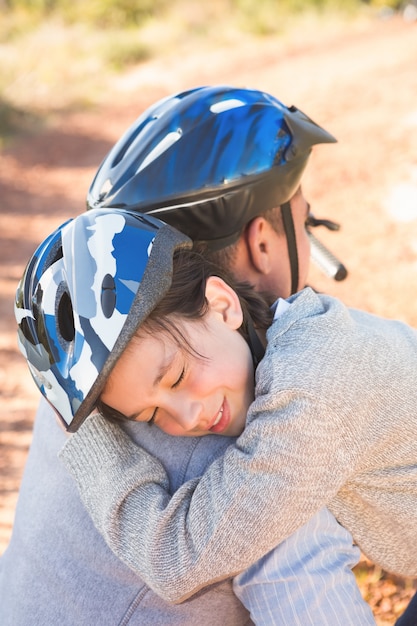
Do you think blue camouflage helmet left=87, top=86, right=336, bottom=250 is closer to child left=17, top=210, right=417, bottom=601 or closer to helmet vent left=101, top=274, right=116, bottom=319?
child left=17, top=210, right=417, bottom=601

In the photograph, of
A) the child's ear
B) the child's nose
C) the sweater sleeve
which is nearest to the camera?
the sweater sleeve

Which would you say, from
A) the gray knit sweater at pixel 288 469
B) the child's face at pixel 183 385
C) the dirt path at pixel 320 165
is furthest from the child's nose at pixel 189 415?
the dirt path at pixel 320 165

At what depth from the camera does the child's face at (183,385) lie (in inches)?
78.6

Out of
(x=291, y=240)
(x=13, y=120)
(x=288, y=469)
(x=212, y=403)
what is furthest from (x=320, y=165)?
(x=288, y=469)

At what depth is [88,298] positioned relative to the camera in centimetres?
200

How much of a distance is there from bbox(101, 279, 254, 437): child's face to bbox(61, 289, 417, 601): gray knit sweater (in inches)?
5.0

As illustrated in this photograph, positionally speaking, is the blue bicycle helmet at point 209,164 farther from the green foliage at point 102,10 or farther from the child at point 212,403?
the green foliage at point 102,10

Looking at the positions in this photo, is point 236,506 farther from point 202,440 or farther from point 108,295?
point 108,295

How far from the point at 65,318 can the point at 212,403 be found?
0.46 metres

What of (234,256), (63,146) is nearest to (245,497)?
(234,256)

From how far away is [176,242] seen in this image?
2.11 meters

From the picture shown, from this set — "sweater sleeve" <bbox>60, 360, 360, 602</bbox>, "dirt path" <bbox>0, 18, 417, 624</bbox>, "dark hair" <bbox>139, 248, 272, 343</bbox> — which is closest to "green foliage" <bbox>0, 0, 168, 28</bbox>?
"dirt path" <bbox>0, 18, 417, 624</bbox>

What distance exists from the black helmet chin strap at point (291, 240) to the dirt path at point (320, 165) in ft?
4.66

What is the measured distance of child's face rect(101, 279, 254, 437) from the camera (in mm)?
1997
